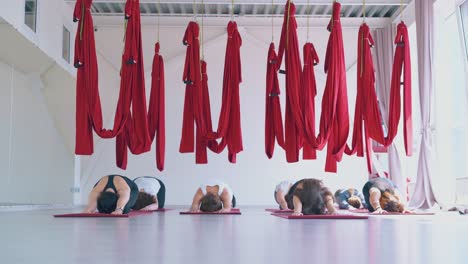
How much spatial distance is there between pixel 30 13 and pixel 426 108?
21.0ft

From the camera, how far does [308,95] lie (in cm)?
646

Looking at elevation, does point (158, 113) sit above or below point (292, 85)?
below

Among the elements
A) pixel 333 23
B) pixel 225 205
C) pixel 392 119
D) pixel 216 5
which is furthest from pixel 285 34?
pixel 216 5

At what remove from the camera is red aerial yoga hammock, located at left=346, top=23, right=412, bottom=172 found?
6645mm

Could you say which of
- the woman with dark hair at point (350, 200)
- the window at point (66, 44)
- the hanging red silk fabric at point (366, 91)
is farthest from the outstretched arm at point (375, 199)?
the window at point (66, 44)

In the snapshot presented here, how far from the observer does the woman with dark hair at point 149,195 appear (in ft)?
26.7

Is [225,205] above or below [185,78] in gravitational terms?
below

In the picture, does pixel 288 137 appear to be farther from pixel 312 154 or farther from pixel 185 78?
pixel 185 78

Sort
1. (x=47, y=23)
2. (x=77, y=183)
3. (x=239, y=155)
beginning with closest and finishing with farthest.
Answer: (x=47, y=23), (x=77, y=183), (x=239, y=155)

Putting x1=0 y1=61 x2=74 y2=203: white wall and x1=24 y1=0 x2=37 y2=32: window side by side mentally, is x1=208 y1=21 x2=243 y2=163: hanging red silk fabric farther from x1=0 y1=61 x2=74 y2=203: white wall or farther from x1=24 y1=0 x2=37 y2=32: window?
x1=0 y1=61 x2=74 y2=203: white wall

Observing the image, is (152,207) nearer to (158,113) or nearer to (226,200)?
(226,200)

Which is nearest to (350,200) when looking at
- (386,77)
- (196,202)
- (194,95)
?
(196,202)

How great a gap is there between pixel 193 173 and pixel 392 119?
249 inches

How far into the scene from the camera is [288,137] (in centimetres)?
651
